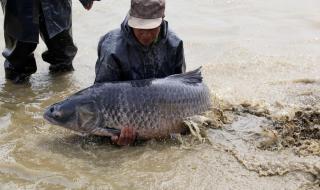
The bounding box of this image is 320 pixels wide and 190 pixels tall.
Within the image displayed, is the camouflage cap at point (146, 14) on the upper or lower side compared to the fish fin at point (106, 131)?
upper

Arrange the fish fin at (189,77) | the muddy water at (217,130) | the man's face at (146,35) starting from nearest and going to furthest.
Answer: the muddy water at (217,130), the man's face at (146,35), the fish fin at (189,77)

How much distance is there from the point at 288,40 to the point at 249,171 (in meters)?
3.61

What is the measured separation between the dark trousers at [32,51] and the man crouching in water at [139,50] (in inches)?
53.3

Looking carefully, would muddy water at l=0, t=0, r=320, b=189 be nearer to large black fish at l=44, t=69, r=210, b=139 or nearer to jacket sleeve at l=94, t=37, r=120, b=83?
large black fish at l=44, t=69, r=210, b=139

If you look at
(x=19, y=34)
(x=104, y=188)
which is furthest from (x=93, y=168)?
(x=19, y=34)

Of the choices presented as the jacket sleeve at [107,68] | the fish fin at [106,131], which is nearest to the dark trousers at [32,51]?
the jacket sleeve at [107,68]

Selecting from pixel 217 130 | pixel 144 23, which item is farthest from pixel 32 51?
pixel 217 130

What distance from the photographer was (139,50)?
4.57 metres

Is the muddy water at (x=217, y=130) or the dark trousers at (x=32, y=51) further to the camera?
the dark trousers at (x=32, y=51)

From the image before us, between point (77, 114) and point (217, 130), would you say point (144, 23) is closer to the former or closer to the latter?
point (77, 114)

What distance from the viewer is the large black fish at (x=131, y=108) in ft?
13.6

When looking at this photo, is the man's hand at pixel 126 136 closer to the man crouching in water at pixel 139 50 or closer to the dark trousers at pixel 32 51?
the man crouching in water at pixel 139 50

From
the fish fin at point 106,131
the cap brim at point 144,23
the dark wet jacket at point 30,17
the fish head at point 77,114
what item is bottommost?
the fish fin at point 106,131

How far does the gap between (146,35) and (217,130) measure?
3.46 ft
